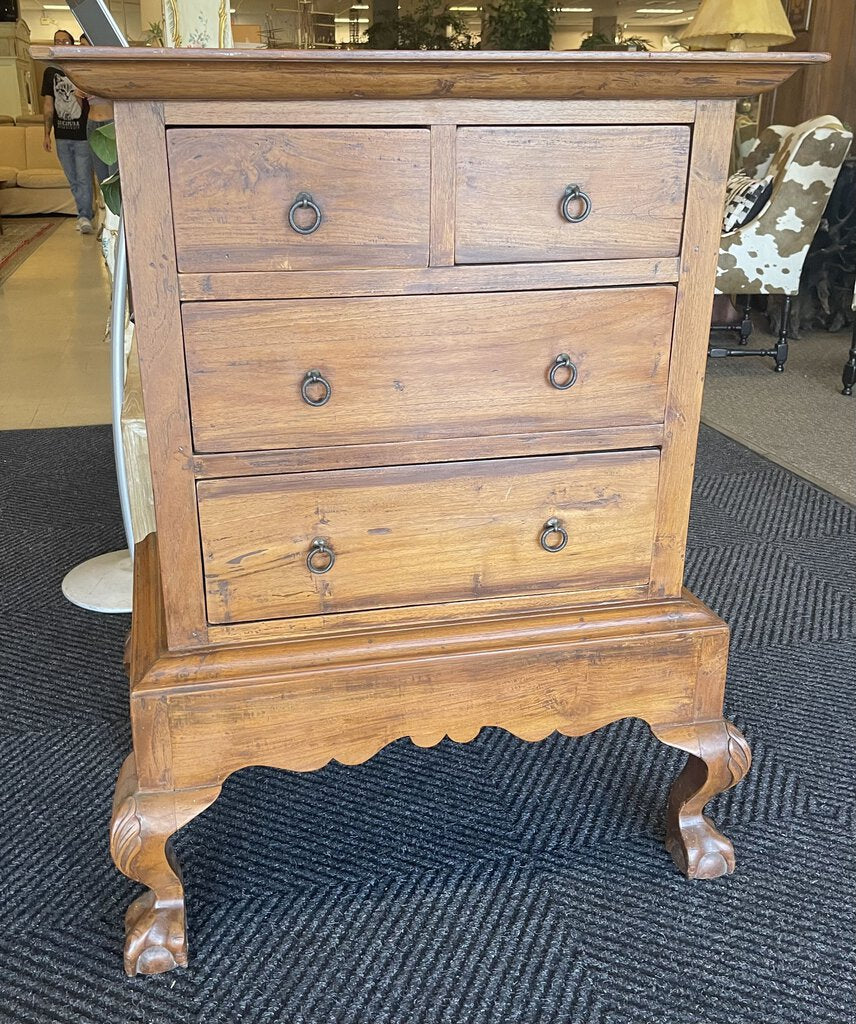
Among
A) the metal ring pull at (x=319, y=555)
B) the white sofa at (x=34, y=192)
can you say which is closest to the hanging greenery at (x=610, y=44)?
the metal ring pull at (x=319, y=555)

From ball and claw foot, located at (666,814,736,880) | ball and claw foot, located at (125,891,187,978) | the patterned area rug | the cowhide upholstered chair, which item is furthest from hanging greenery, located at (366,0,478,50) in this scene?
the patterned area rug

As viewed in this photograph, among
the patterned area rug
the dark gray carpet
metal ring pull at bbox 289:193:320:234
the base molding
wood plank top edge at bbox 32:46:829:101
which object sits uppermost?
wood plank top edge at bbox 32:46:829:101

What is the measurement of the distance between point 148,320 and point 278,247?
0.51 feet

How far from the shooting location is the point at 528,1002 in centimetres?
111

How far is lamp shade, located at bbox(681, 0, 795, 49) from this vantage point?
14.1ft

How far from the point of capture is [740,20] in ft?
14.1

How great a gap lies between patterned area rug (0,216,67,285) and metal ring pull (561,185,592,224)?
235 inches

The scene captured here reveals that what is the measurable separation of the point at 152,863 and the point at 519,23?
286 cm

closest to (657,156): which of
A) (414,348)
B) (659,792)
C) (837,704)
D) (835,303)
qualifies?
(414,348)

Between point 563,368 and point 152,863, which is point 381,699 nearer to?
point 152,863

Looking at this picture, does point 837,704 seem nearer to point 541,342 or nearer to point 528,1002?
point 528,1002

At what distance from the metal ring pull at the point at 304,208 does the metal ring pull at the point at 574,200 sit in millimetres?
268

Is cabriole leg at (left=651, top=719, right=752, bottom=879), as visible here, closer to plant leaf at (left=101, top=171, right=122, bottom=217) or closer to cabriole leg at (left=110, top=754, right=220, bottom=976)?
cabriole leg at (left=110, top=754, right=220, bottom=976)

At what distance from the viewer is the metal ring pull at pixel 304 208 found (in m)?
0.99
